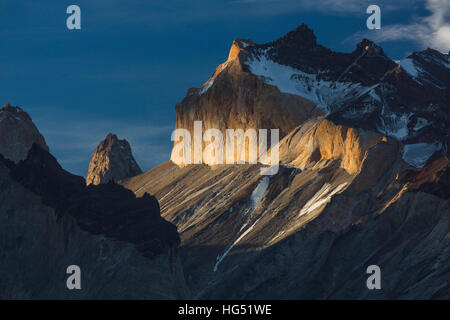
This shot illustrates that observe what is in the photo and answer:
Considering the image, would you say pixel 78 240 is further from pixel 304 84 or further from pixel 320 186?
pixel 304 84

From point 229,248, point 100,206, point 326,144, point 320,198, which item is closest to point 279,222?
point 320,198

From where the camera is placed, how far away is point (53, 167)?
151000mm

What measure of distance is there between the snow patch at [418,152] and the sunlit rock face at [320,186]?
0.21m

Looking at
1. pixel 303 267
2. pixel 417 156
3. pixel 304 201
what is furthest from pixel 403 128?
pixel 303 267

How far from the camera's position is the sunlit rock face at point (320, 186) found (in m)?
134

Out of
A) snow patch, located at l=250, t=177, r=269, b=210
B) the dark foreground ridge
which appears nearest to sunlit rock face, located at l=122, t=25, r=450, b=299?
snow patch, located at l=250, t=177, r=269, b=210

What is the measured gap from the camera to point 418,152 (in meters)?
156

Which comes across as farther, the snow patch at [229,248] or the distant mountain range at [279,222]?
the snow patch at [229,248]

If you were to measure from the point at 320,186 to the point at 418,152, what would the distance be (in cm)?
1352

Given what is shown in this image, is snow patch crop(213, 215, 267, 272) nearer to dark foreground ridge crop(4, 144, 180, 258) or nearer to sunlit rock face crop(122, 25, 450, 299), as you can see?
sunlit rock face crop(122, 25, 450, 299)

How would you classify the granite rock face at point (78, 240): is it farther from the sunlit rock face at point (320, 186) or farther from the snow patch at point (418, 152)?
the snow patch at point (418, 152)

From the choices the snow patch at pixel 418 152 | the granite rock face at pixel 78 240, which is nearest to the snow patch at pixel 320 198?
the snow patch at pixel 418 152

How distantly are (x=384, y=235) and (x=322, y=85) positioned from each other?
55112 mm
